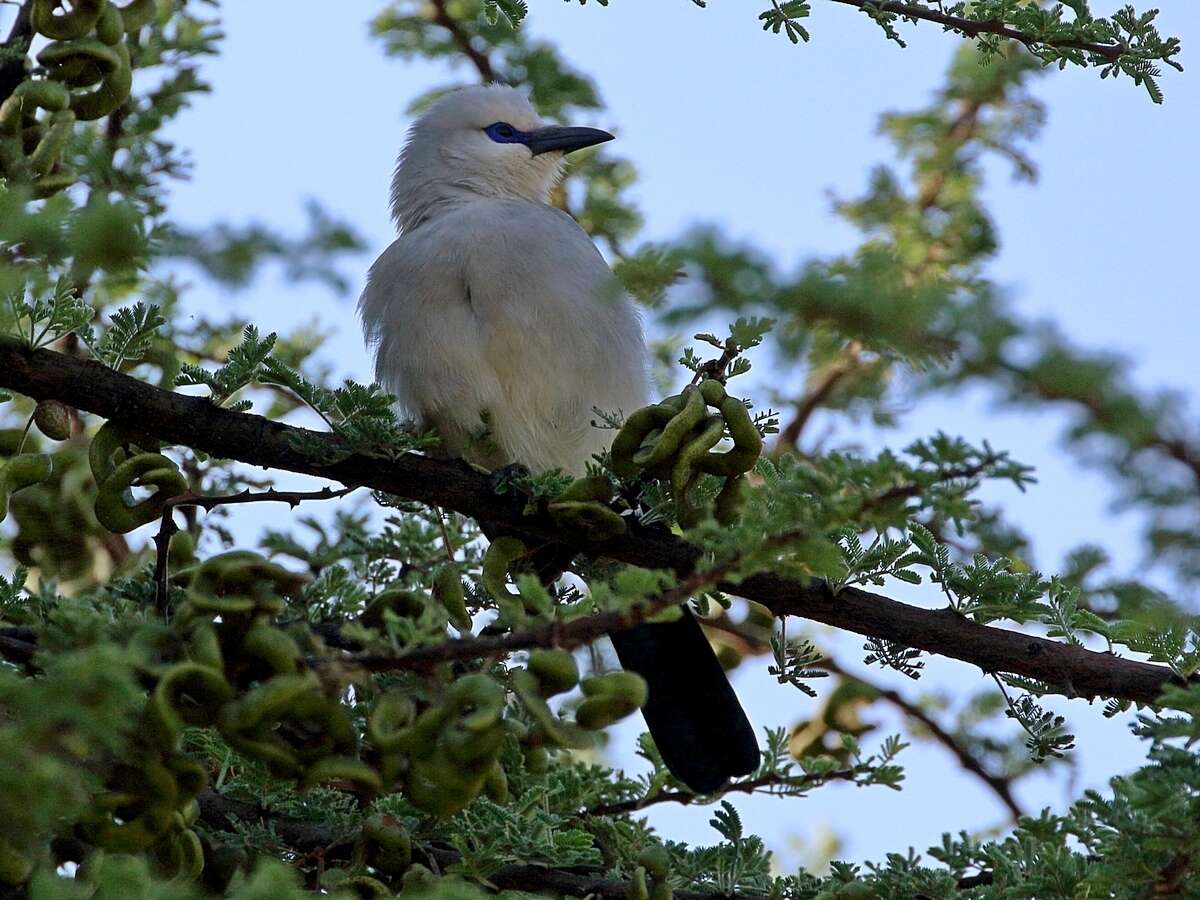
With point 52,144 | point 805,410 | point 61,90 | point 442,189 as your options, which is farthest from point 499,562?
point 805,410

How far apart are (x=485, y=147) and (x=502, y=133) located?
146 millimetres

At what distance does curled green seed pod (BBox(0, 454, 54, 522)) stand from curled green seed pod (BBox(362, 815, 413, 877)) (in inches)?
39.6

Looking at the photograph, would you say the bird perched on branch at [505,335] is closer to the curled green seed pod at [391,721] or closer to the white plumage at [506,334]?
the white plumage at [506,334]

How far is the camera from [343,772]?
202 centimetres

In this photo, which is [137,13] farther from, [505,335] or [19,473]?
[19,473]

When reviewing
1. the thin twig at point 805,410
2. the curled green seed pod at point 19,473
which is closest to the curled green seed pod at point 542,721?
the curled green seed pod at point 19,473

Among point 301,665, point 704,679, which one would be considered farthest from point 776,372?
point 704,679

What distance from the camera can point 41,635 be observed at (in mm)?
2158

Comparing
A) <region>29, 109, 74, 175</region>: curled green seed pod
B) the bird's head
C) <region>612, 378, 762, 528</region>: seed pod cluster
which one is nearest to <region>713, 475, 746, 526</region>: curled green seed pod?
<region>612, 378, 762, 528</region>: seed pod cluster

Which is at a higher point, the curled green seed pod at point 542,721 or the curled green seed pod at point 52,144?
the curled green seed pod at point 52,144

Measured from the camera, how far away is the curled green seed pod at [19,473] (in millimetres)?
2934

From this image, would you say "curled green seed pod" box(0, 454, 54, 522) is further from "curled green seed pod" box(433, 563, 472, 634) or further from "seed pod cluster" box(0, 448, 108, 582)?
"curled green seed pod" box(433, 563, 472, 634)

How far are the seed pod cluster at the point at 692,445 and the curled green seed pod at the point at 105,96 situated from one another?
170 centimetres

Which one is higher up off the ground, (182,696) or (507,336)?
(507,336)
